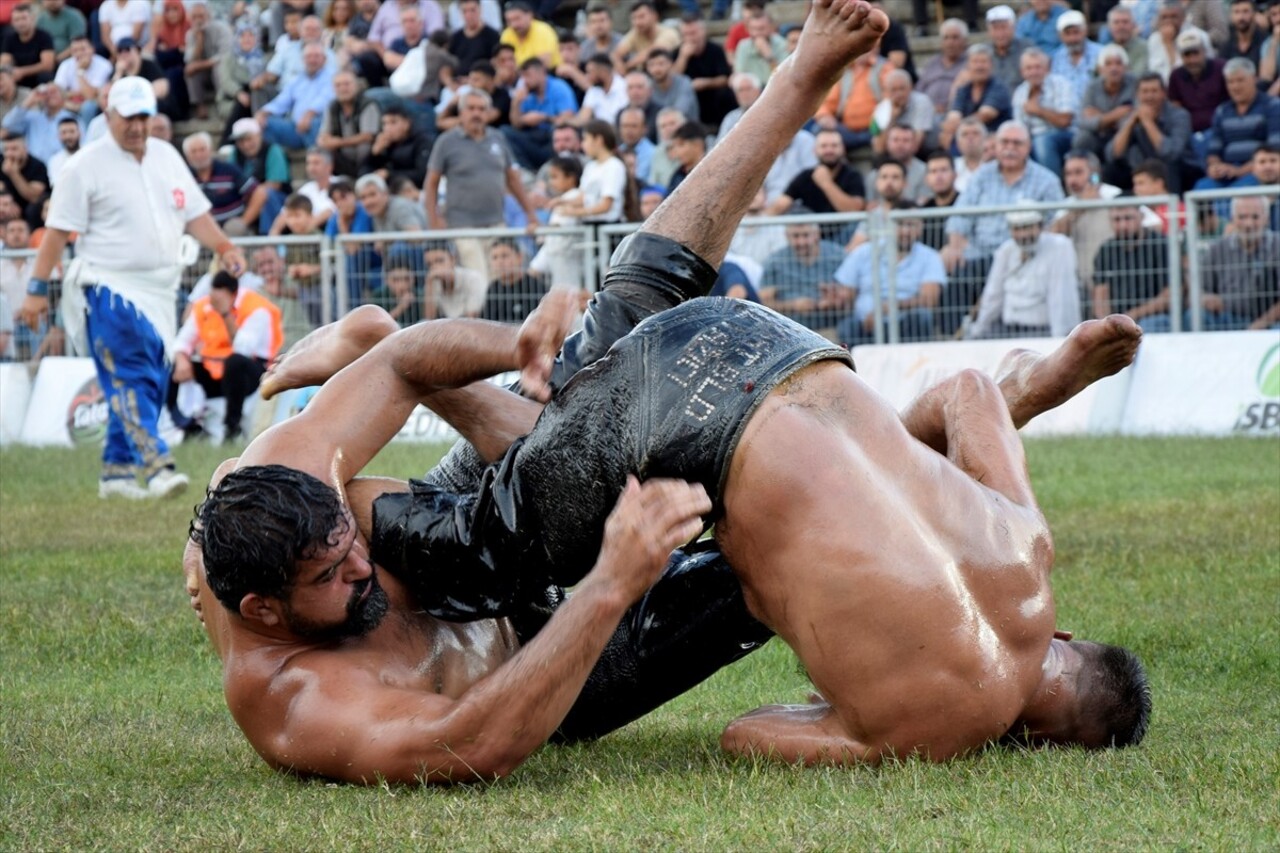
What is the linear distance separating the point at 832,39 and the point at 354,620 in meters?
2.13

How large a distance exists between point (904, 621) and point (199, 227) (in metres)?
8.26

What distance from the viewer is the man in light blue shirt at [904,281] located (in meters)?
12.7

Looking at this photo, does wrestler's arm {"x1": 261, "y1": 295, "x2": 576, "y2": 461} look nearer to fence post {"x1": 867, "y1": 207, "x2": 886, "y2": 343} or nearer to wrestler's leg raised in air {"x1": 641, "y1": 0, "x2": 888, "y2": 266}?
wrestler's leg raised in air {"x1": 641, "y1": 0, "x2": 888, "y2": 266}

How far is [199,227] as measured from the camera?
1118 centimetres

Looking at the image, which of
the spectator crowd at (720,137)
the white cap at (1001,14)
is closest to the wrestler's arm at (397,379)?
the spectator crowd at (720,137)

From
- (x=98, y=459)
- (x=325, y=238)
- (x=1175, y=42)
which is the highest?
(x=1175, y=42)

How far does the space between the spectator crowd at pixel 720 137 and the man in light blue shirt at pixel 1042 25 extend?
0.07ft

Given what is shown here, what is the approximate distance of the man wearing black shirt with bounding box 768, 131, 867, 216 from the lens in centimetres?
1413

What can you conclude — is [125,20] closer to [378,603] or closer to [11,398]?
[11,398]

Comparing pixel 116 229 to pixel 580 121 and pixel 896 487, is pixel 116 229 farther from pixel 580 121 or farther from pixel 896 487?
pixel 896 487

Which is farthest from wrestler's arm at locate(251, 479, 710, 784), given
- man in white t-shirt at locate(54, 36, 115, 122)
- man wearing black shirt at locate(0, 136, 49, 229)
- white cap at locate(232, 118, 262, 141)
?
man in white t-shirt at locate(54, 36, 115, 122)

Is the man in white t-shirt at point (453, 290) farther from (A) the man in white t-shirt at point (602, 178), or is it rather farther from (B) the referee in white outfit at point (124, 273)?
(B) the referee in white outfit at point (124, 273)

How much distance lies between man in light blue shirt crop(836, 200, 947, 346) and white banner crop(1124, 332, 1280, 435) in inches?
Answer: 58.0

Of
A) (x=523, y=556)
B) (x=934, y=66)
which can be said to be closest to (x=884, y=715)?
(x=523, y=556)
